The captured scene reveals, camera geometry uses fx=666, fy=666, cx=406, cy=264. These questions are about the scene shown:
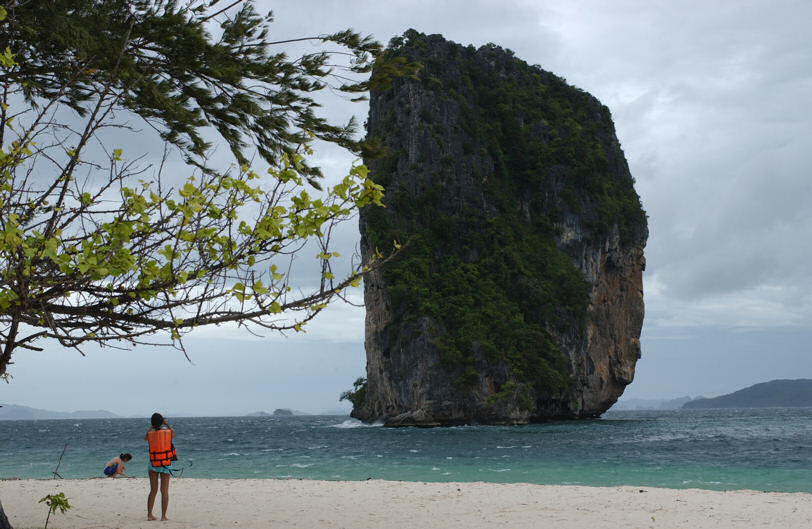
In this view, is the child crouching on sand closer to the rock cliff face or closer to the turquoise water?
the turquoise water

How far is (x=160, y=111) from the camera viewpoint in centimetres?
621

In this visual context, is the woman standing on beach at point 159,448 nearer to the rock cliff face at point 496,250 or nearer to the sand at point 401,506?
the sand at point 401,506

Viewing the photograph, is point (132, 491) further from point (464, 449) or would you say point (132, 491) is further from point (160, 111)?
point (464, 449)

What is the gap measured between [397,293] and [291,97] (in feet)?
139

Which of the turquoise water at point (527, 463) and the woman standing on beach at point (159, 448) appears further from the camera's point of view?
the turquoise water at point (527, 463)

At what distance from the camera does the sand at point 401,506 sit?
837 cm

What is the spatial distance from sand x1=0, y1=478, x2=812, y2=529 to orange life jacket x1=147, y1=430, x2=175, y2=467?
2.50ft

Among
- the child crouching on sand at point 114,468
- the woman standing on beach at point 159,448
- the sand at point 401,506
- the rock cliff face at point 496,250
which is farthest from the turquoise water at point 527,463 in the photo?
the rock cliff face at point 496,250

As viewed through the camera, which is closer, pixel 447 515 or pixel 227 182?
pixel 227 182

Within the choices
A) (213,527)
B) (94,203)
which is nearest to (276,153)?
(94,203)

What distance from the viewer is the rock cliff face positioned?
47.4 meters

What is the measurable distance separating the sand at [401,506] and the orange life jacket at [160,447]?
29.9 inches

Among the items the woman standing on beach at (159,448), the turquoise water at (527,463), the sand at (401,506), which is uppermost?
the woman standing on beach at (159,448)

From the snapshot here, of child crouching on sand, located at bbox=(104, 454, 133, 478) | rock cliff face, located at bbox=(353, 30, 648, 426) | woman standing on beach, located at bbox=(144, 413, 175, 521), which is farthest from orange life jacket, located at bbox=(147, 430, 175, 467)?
rock cliff face, located at bbox=(353, 30, 648, 426)
